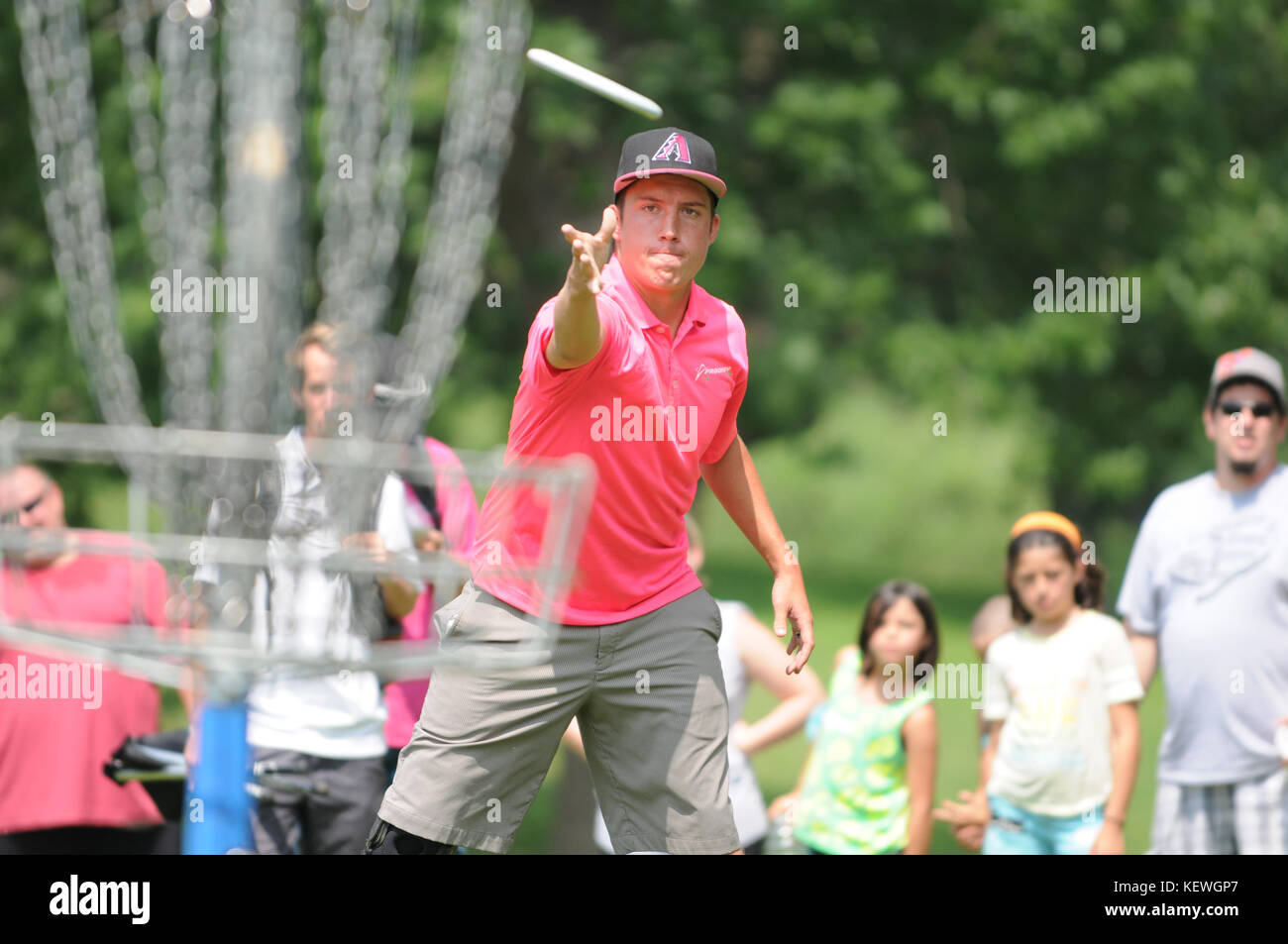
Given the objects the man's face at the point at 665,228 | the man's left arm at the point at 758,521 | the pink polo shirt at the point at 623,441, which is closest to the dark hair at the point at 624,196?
the man's face at the point at 665,228

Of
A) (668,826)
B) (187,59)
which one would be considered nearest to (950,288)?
(187,59)

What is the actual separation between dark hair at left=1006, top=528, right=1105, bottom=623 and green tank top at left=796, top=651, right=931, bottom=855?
0.42m

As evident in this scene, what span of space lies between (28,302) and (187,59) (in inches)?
104

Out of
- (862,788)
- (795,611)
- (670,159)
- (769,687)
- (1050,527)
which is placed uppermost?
(670,159)

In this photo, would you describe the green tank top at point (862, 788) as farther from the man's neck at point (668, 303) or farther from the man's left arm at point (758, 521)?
the man's neck at point (668, 303)

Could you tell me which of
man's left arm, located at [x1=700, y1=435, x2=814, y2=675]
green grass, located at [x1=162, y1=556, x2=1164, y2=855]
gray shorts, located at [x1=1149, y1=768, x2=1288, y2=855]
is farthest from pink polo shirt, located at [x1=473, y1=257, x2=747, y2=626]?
green grass, located at [x1=162, y1=556, x2=1164, y2=855]

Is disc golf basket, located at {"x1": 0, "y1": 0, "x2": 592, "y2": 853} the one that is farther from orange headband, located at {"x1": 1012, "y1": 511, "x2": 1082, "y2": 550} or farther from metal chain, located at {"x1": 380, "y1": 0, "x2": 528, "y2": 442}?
orange headband, located at {"x1": 1012, "y1": 511, "x2": 1082, "y2": 550}

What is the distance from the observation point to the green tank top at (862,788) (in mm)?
4938

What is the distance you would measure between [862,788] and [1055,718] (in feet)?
2.10

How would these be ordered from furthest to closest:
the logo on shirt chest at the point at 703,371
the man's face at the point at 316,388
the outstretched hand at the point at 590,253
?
the man's face at the point at 316,388
the logo on shirt chest at the point at 703,371
the outstretched hand at the point at 590,253

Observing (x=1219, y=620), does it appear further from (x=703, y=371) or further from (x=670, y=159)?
(x=670, y=159)

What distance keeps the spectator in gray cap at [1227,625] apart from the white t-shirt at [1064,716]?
19cm

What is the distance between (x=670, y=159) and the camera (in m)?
3.30

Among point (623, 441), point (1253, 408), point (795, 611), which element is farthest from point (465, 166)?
point (623, 441)
